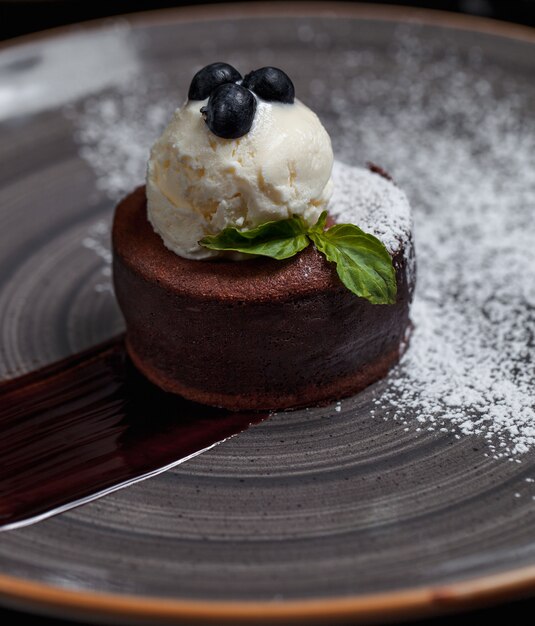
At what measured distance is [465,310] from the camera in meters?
2.71

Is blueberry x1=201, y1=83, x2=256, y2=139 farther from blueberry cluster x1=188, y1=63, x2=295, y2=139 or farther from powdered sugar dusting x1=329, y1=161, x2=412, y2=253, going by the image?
powdered sugar dusting x1=329, y1=161, x2=412, y2=253

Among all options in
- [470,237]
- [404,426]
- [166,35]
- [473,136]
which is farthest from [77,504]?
[166,35]

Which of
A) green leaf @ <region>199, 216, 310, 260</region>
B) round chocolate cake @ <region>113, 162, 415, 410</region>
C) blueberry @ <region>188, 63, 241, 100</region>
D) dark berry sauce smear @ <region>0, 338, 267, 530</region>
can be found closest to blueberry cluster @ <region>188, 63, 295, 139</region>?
blueberry @ <region>188, 63, 241, 100</region>

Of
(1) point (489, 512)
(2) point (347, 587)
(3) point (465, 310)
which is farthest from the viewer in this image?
(3) point (465, 310)

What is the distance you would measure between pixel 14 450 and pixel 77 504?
28cm

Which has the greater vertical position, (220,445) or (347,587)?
(347,587)

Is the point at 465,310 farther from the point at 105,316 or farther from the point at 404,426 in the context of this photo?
the point at 105,316

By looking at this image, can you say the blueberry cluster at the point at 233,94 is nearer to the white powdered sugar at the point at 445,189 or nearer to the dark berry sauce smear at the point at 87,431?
the white powdered sugar at the point at 445,189

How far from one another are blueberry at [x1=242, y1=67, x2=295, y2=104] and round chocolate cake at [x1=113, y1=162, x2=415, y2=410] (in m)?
0.33

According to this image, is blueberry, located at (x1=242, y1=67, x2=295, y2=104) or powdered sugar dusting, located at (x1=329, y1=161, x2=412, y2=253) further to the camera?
powdered sugar dusting, located at (x1=329, y1=161, x2=412, y2=253)

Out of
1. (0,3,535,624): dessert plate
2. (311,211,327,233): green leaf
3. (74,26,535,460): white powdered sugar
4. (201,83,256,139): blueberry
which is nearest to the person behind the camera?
(0,3,535,624): dessert plate

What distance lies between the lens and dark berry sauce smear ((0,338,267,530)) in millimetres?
2092

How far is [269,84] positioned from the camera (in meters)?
2.17

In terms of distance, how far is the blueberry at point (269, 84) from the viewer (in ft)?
7.12
